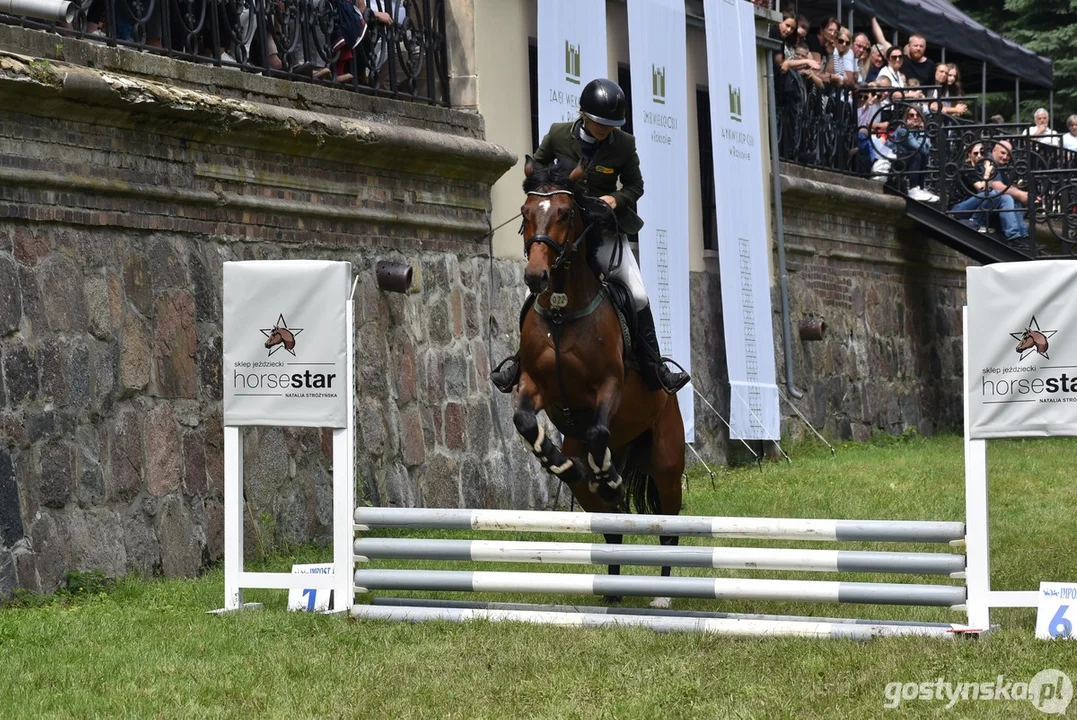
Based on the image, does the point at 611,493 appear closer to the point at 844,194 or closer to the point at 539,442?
the point at 539,442

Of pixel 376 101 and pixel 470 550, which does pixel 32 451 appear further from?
pixel 376 101

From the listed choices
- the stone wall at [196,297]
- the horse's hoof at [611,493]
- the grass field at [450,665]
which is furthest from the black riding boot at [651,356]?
the stone wall at [196,297]

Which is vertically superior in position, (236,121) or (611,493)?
(236,121)

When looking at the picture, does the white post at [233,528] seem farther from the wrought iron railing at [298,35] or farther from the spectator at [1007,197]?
the spectator at [1007,197]

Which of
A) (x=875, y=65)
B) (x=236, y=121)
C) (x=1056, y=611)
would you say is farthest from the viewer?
(x=875, y=65)

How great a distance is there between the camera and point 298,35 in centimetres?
1291

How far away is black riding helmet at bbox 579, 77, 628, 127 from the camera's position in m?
9.41

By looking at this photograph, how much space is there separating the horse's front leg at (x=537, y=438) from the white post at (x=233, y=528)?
1.54 m

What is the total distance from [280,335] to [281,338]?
0.02m

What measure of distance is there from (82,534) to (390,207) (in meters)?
4.53

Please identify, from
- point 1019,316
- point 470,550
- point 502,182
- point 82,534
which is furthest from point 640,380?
point 502,182

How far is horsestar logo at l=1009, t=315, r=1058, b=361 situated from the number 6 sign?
3.45ft

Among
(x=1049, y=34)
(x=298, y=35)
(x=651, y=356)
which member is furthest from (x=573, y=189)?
(x=1049, y=34)

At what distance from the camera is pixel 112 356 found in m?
10.7
